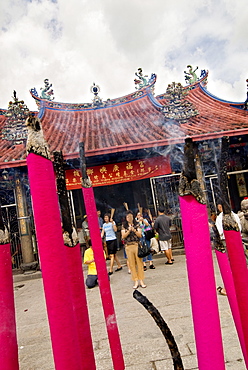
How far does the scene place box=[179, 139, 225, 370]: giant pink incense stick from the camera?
53 cm

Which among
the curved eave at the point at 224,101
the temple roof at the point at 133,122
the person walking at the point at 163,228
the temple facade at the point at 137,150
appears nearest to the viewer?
the person walking at the point at 163,228

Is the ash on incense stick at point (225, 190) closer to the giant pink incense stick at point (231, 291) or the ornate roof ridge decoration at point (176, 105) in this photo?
the giant pink incense stick at point (231, 291)

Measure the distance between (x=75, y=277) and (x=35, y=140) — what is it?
1.13 feet

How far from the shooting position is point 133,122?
7488 millimetres

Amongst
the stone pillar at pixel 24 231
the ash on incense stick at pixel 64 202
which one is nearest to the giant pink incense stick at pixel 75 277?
the ash on incense stick at pixel 64 202

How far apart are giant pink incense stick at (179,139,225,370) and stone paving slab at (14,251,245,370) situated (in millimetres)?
1912

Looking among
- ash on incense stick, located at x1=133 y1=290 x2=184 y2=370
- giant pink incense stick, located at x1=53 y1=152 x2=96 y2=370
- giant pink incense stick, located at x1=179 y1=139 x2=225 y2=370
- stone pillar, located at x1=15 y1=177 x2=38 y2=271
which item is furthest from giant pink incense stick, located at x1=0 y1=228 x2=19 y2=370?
stone pillar, located at x1=15 y1=177 x2=38 y2=271

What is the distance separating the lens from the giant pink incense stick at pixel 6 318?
1.81 ft

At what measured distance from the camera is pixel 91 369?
2.14 ft

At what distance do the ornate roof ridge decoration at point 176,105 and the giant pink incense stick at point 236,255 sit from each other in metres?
5.93

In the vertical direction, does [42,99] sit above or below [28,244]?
above

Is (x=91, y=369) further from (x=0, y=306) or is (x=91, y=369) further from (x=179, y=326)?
(x=179, y=326)

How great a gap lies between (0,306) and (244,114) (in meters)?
7.41

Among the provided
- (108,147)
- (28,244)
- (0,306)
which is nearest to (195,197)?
(0,306)
